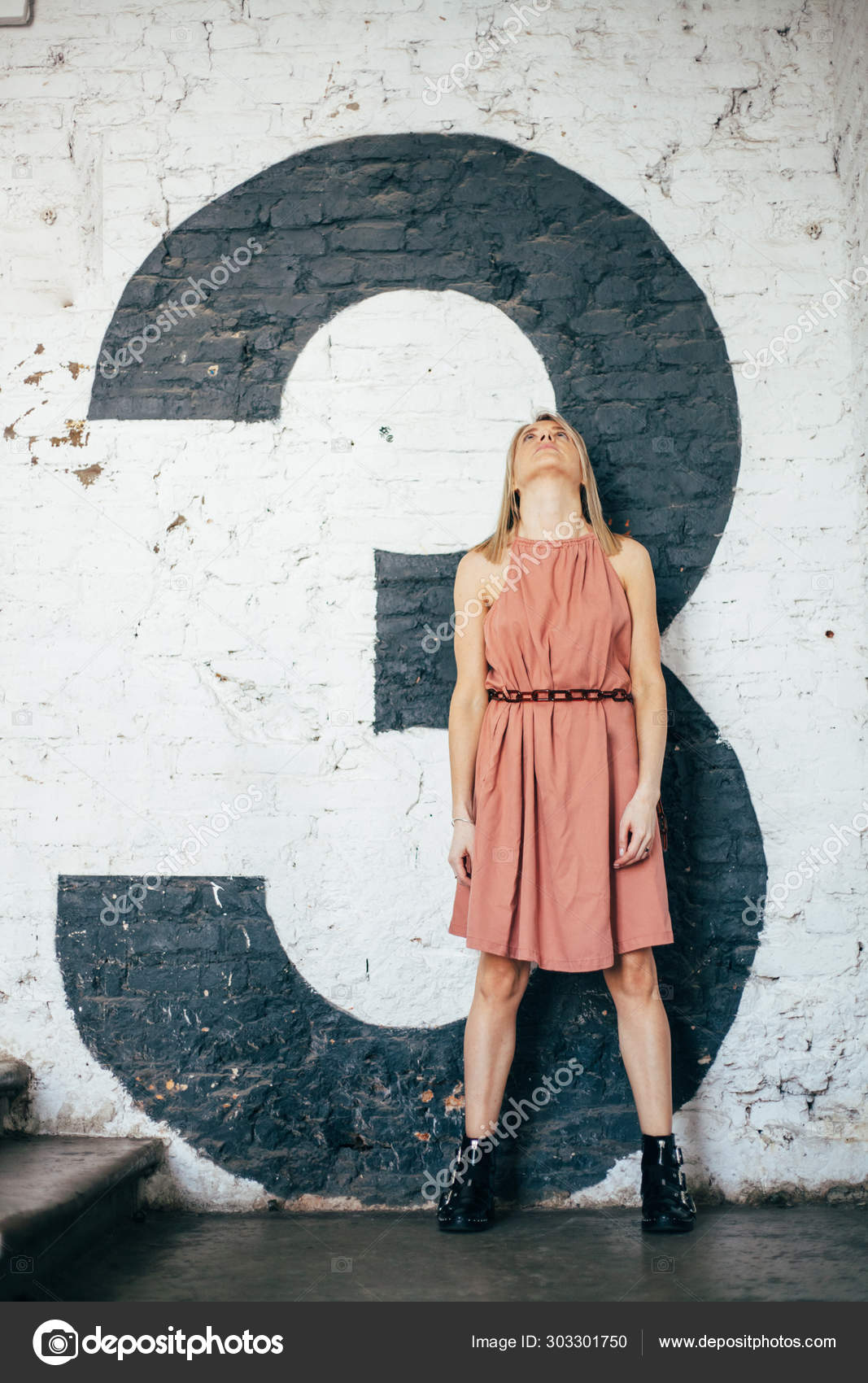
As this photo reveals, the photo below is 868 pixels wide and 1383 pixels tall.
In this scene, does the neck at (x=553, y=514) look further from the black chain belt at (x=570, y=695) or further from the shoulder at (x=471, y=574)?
the black chain belt at (x=570, y=695)

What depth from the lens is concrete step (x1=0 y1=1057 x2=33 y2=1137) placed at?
254cm

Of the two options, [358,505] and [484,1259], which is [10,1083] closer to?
[484,1259]

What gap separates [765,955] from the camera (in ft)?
8.64

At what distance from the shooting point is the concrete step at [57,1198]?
6.40 feet

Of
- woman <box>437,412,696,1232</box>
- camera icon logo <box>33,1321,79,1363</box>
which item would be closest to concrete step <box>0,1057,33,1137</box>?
camera icon logo <box>33,1321,79,1363</box>

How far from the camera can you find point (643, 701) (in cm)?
243

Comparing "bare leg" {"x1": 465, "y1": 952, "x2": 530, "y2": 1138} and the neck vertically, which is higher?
the neck

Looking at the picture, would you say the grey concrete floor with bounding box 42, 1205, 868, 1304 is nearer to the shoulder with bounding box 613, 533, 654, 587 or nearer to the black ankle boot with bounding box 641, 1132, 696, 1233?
the black ankle boot with bounding box 641, 1132, 696, 1233

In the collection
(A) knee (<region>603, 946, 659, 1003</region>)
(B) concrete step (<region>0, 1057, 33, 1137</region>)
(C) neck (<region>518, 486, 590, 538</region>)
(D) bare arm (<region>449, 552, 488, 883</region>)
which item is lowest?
(B) concrete step (<region>0, 1057, 33, 1137</region>)

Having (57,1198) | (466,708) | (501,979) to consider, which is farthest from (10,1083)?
(466,708)

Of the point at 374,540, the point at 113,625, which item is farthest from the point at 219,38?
the point at 113,625

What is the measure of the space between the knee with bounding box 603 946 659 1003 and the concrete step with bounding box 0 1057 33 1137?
1.69m

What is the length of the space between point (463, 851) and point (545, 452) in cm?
111

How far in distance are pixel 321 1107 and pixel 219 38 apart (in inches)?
128
